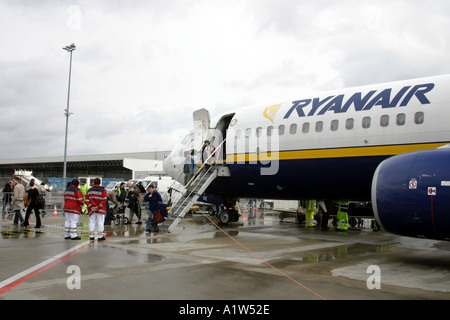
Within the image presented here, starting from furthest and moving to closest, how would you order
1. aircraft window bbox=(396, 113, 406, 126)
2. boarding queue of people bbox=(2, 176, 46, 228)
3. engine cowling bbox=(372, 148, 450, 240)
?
boarding queue of people bbox=(2, 176, 46, 228) < aircraft window bbox=(396, 113, 406, 126) < engine cowling bbox=(372, 148, 450, 240)

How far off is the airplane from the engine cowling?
0.02 meters

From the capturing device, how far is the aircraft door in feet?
53.9

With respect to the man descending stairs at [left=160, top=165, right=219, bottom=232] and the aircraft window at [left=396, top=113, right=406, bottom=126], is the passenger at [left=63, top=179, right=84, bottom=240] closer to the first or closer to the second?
the man descending stairs at [left=160, top=165, right=219, bottom=232]

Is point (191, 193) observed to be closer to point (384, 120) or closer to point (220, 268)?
point (220, 268)

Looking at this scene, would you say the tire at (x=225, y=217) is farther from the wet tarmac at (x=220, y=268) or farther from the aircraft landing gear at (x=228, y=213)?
the wet tarmac at (x=220, y=268)

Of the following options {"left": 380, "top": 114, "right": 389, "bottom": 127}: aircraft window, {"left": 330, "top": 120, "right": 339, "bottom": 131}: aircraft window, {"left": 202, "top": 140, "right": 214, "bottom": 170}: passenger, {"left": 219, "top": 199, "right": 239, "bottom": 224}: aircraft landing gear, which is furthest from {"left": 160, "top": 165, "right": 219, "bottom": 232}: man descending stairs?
{"left": 380, "top": 114, "right": 389, "bottom": 127}: aircraft window

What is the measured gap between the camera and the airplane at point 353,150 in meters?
7.85

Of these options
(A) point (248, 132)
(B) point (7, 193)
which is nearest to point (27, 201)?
(A) point (248, 132)

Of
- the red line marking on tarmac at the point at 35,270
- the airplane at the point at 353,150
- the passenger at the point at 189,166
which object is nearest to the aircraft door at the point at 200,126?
the airplane at the point at 353,150

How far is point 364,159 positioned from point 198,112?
7508mm

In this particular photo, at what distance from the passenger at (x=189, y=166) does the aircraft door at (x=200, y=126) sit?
44 cm
